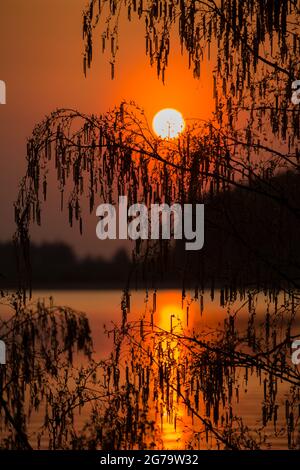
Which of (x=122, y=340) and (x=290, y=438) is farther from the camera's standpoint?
(x=122, y=340)

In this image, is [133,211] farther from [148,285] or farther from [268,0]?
[268,0]

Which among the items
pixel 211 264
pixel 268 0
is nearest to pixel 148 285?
pixel 211 264

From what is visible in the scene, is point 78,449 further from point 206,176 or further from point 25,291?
point 206,176

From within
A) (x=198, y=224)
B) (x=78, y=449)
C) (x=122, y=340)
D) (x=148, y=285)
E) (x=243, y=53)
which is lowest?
(x=78, y=449)

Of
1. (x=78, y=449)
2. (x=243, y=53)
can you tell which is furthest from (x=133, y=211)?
(x=78, y=449)

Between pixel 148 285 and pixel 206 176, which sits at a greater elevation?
pixel 206 176

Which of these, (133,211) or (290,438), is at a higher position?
(133,211)

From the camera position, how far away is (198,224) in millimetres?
6863

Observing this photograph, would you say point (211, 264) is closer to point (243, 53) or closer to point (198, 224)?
point (198, 224)

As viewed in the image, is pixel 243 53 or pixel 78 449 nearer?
pixel 243 53

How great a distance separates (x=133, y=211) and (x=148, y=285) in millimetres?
546

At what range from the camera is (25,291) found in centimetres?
693

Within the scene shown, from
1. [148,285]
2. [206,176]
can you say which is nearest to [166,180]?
[206,176]

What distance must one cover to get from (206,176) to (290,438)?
1.93 meters
